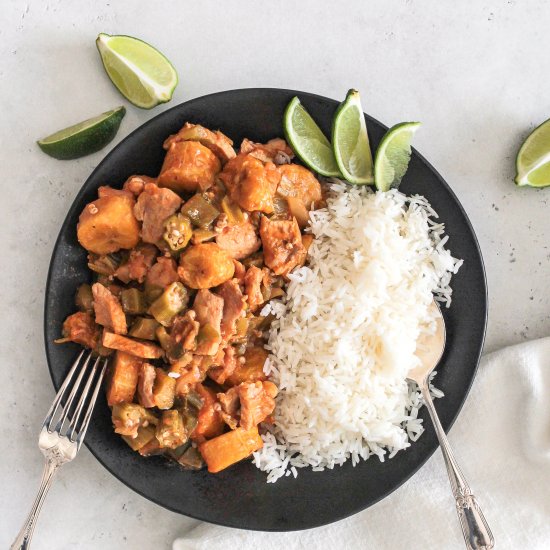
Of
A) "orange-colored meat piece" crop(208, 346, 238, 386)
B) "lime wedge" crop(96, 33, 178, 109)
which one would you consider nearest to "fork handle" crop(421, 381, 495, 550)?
"orange-colored meat piece" crop(208, 346, 238, 386)

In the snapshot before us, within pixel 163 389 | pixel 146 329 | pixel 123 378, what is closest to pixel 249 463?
pixel 163 389

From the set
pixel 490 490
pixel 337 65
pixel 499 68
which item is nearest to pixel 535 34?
pixel 499 68

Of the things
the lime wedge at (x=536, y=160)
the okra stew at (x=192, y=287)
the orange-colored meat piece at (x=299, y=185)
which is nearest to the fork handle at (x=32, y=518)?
the okra stew at (x=192, y=287)

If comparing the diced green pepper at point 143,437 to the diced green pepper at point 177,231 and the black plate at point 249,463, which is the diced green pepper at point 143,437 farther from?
the diced green pepper at point 177,231

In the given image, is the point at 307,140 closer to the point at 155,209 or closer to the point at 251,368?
the point at 155,209

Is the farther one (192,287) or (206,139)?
(206,139)

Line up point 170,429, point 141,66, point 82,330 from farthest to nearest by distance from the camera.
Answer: point 141,66
point 82,330
point 170,429
